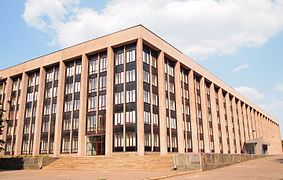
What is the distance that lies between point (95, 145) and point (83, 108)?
6099 mm

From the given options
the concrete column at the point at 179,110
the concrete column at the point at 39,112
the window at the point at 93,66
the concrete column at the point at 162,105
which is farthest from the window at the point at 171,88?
the concrete column at the point at 39,112

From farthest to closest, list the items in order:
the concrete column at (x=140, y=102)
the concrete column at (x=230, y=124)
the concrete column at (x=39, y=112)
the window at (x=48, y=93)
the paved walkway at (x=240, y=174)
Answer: the concrete column at (x=230, y=124), the window at (x=48, y=93), the concrete column at (x=39, y=112), the concrete column at (x=140, y=102), the paved walkway at (x=240, y=174)

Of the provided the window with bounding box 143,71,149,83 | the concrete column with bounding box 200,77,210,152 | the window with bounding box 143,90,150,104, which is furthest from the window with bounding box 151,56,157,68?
the concrete column with bounding box 200,77,210,152

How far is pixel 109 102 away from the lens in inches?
1428

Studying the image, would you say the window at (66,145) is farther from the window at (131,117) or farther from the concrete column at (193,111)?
the concrete column at (193,111)

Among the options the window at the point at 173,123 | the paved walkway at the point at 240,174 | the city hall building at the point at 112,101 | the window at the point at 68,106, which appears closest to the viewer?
the paved walkway at the point at 240,174

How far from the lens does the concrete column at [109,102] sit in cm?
3488

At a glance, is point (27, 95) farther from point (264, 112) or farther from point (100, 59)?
point (264, 112)

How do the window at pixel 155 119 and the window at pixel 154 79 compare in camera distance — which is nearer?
the window at pixel 155 119

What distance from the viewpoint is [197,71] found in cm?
5181

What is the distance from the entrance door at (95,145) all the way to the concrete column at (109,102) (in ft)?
8.92

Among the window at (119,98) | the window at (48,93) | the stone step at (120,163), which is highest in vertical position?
the window at (48,93)

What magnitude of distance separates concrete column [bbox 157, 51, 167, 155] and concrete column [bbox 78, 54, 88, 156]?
39.2ft

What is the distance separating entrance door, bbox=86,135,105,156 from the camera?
37406 millimetres
